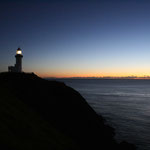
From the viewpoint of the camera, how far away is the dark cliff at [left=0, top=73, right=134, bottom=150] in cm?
1147

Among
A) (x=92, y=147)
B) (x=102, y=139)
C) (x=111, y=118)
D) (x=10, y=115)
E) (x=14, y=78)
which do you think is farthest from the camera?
(x=111, y=118)

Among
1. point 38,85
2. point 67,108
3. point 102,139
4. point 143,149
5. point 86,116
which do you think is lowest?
point 143,149

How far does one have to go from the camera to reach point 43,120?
57.7 feet

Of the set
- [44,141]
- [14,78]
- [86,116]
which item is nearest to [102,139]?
[86,116]

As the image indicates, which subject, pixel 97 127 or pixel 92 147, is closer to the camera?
pixel 92 147

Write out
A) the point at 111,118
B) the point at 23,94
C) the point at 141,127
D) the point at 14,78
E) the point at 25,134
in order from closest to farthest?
the point at 25,134 → the point at 23,94 → the point at 14,78 → the point at 141,127 → the point at 111,118

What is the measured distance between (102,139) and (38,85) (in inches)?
586

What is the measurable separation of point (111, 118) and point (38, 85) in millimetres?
21886

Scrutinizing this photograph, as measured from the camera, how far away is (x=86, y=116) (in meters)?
24.5

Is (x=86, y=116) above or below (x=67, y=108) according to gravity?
below

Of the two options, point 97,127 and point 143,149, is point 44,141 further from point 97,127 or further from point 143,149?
point 143,149

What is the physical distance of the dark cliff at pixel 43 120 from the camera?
1147cm

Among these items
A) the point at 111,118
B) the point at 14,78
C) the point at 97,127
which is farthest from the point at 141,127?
the point at 14,78

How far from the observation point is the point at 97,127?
78.0 ft
